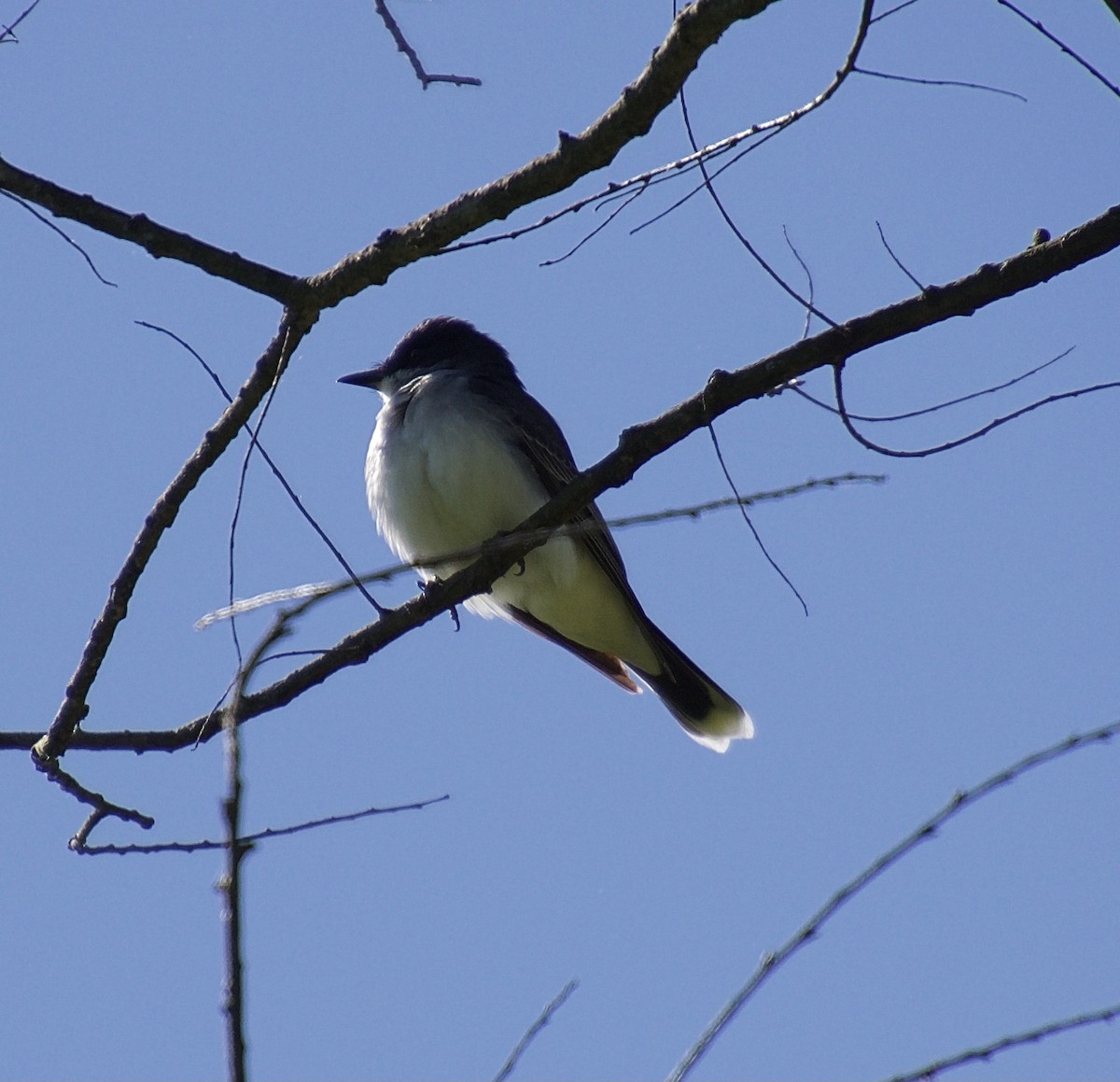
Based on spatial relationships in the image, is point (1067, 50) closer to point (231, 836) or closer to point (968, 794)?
point (968, 794)

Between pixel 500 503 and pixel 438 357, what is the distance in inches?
58.3

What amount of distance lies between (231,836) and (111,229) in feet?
8.29

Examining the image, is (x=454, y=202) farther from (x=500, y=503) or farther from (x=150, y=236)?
(x=500, y=503)

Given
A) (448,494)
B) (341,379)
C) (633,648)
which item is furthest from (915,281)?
(341,379)

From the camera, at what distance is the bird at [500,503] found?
240 inches

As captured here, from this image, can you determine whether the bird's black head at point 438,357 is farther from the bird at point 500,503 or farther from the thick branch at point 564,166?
the thick branch at point 564,166

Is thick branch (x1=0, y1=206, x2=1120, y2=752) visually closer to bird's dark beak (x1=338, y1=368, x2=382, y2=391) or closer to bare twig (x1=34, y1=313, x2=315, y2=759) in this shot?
bare twig (x1=34, y1=313, x2=315, y2=759)

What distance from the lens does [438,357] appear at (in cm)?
736

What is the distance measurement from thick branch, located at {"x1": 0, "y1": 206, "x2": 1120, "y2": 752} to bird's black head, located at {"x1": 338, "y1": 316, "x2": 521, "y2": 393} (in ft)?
8.72

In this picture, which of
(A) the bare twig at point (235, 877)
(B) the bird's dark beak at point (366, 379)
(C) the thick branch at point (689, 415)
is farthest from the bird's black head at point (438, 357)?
(A) the bare twig at point (235, 877)

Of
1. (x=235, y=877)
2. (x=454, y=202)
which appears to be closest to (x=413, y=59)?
(x=454, y=202)

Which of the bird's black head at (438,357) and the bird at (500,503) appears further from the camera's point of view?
the bird's black head at (438,357)

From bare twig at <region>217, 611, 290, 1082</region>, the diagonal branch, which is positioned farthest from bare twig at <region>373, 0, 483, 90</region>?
bare twig at <region>217, 611, 290, 1082</region>

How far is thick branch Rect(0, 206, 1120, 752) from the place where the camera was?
12.0 feet
